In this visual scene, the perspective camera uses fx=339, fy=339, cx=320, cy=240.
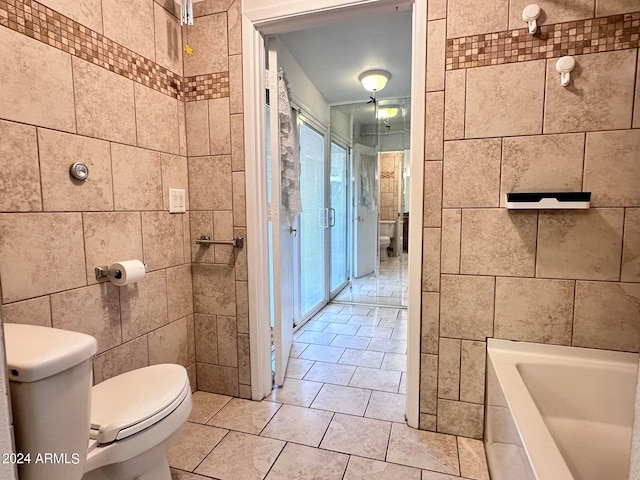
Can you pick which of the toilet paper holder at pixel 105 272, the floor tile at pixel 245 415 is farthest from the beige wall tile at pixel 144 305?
the floor tile at pixel 245 415

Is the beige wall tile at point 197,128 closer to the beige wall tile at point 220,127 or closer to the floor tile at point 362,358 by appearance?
the beige wall tile at point 220,127

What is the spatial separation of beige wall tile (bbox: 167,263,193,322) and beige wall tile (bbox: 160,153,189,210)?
0.38 m

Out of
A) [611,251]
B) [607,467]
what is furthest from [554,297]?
[607,467]

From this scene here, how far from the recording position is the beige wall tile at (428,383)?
1.73 m

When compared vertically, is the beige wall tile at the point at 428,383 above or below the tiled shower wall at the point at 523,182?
below

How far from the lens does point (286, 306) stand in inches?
93.5

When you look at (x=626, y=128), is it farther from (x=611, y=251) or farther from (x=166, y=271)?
(x=166, y=271)

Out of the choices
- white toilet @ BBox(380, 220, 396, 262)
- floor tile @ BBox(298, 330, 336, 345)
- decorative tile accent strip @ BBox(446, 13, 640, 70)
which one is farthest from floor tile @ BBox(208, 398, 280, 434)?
white toilet @ BBox(380, 220, 396, 262)

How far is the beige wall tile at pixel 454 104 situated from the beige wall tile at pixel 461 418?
1326 millimetres

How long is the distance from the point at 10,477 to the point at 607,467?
1.86 metres

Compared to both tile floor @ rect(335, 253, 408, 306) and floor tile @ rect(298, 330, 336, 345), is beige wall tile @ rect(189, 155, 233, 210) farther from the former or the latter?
tile floor @ rect(335, 253, 408, 306)

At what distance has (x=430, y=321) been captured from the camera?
1.71 metres

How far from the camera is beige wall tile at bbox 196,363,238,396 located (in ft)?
6.82

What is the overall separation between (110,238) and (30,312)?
42 cm
